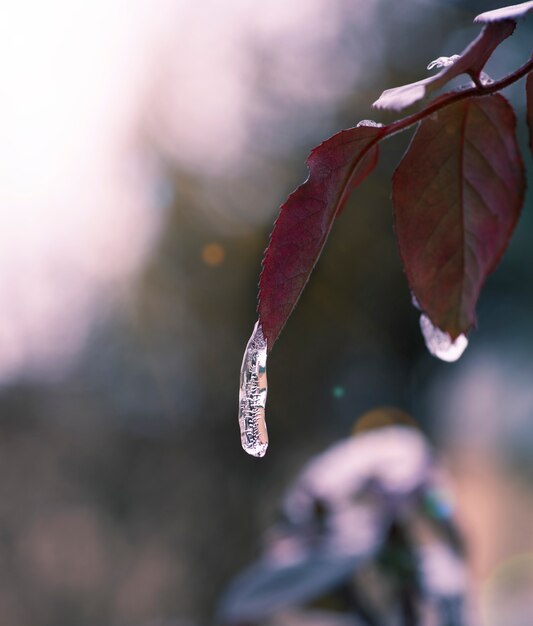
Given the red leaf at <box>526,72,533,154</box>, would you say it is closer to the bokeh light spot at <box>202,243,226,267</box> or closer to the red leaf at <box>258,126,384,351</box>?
the red leaf at <box>258,126,384,351</box>

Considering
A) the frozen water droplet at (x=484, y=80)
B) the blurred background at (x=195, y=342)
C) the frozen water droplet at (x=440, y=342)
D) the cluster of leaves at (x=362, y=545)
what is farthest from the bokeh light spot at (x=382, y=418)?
the frozen water droplet at (x=484, y=80)

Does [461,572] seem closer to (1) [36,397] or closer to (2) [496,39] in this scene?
(2) [496,39]

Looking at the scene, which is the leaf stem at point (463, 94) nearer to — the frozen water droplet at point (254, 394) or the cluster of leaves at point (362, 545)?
the frozen water droplet at point (254, 394)

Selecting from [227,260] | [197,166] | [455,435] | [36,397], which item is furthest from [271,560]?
[455,435]

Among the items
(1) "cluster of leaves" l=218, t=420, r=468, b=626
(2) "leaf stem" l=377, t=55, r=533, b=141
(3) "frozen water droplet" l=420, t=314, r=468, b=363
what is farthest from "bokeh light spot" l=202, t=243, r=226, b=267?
(2) "leaf stem" l=377, t=55, r=533, b=141

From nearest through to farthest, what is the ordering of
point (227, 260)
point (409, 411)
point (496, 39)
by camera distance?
1. point (496, 39)
2. point (227, 260)
3. point (409, 411)

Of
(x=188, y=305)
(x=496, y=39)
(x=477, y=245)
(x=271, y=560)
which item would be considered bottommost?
(x=188, y=305)

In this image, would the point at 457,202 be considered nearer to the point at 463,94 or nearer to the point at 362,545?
the point at 463,94
